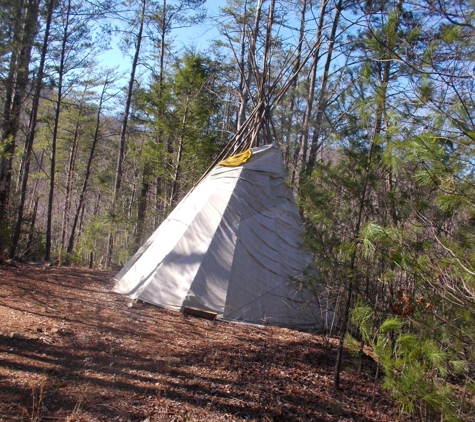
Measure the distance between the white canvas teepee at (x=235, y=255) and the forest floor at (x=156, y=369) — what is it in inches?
11.8

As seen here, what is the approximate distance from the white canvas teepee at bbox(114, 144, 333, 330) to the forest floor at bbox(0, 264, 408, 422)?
0.98 ft

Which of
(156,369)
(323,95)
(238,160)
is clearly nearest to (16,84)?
(238,160)

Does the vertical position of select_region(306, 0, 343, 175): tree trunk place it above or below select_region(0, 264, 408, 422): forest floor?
above

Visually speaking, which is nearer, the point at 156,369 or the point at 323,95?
the point at 156,369

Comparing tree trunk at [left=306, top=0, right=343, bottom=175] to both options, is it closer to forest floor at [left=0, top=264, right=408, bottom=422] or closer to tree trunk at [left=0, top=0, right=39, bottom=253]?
forest floor at [left=0, top=264, right=408, bottom=422]

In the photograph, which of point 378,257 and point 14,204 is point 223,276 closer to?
point 378,257

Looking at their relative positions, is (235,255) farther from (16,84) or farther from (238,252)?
(16,84)

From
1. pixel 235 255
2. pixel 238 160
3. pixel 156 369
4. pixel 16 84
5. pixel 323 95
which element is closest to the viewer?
pixel 156 369

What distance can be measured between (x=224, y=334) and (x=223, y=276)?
0.94m

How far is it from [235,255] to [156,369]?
2439 millimetres

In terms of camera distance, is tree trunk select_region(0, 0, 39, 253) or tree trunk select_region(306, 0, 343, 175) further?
tree trunk select_region(306, 0, 343, 175)

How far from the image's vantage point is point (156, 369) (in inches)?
147

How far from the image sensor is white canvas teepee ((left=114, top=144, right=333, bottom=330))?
5691mm

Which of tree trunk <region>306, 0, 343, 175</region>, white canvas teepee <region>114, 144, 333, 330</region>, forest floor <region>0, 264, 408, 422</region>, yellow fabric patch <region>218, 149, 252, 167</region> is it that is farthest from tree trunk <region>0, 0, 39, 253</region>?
tree trunk <region>306, 0, 343, 175</region>
